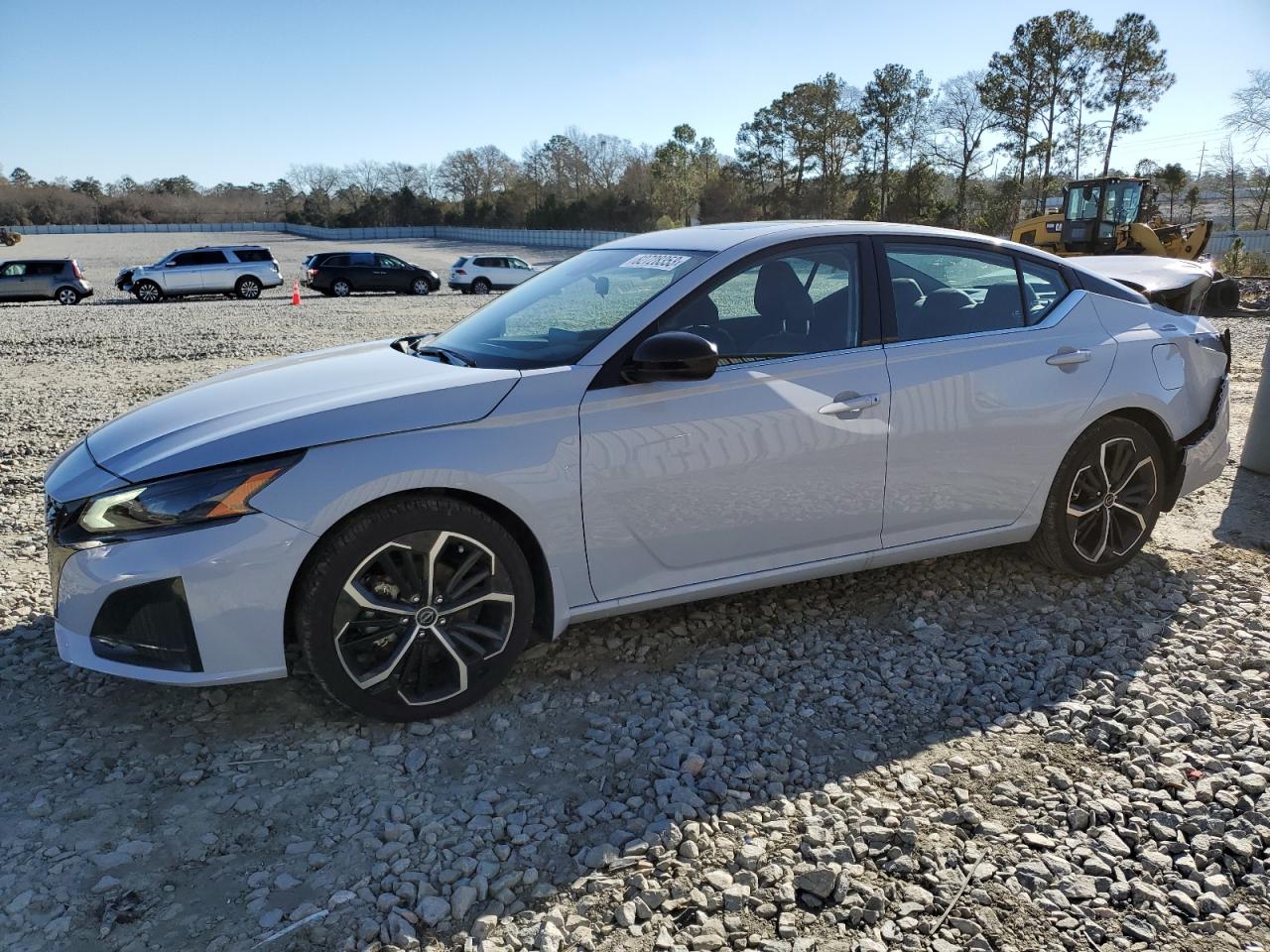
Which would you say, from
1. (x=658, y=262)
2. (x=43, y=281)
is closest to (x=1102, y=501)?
(x=658, y=262)

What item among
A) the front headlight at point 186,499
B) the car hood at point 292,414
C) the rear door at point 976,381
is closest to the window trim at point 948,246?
the rear door at point 976,381

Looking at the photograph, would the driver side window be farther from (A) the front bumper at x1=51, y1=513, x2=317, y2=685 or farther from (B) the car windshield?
(A) the front bumper at x1=51, y1=513, x2=317, y2=685

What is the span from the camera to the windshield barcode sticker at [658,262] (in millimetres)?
3656

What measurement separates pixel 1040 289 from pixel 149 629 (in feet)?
12.7

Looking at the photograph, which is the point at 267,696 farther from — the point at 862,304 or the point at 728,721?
the point at 862,304

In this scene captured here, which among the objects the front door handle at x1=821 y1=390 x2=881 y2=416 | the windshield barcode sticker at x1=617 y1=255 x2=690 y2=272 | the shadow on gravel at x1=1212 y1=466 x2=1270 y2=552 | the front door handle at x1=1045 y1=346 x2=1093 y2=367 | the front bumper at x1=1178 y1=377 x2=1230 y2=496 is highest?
the windshield barcode sticker at x1=617 y1=255 x2=690 y2=272

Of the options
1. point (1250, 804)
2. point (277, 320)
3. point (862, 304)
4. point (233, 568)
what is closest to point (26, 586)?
point (233, 568)

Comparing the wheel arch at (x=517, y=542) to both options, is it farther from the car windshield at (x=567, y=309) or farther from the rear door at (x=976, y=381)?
the rear door at (x=976, y=381)

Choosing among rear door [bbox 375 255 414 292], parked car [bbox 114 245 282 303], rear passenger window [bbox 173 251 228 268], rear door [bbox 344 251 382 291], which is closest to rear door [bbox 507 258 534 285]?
rear door [bbox 375 255 414 292]

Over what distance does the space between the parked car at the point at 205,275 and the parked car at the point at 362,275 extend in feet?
4.70

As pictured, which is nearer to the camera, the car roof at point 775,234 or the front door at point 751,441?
the front door at point 751,441

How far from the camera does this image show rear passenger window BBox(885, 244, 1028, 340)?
12.6ft

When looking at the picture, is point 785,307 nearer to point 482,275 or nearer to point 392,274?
point 482,275

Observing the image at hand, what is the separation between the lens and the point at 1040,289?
419 centimetres
